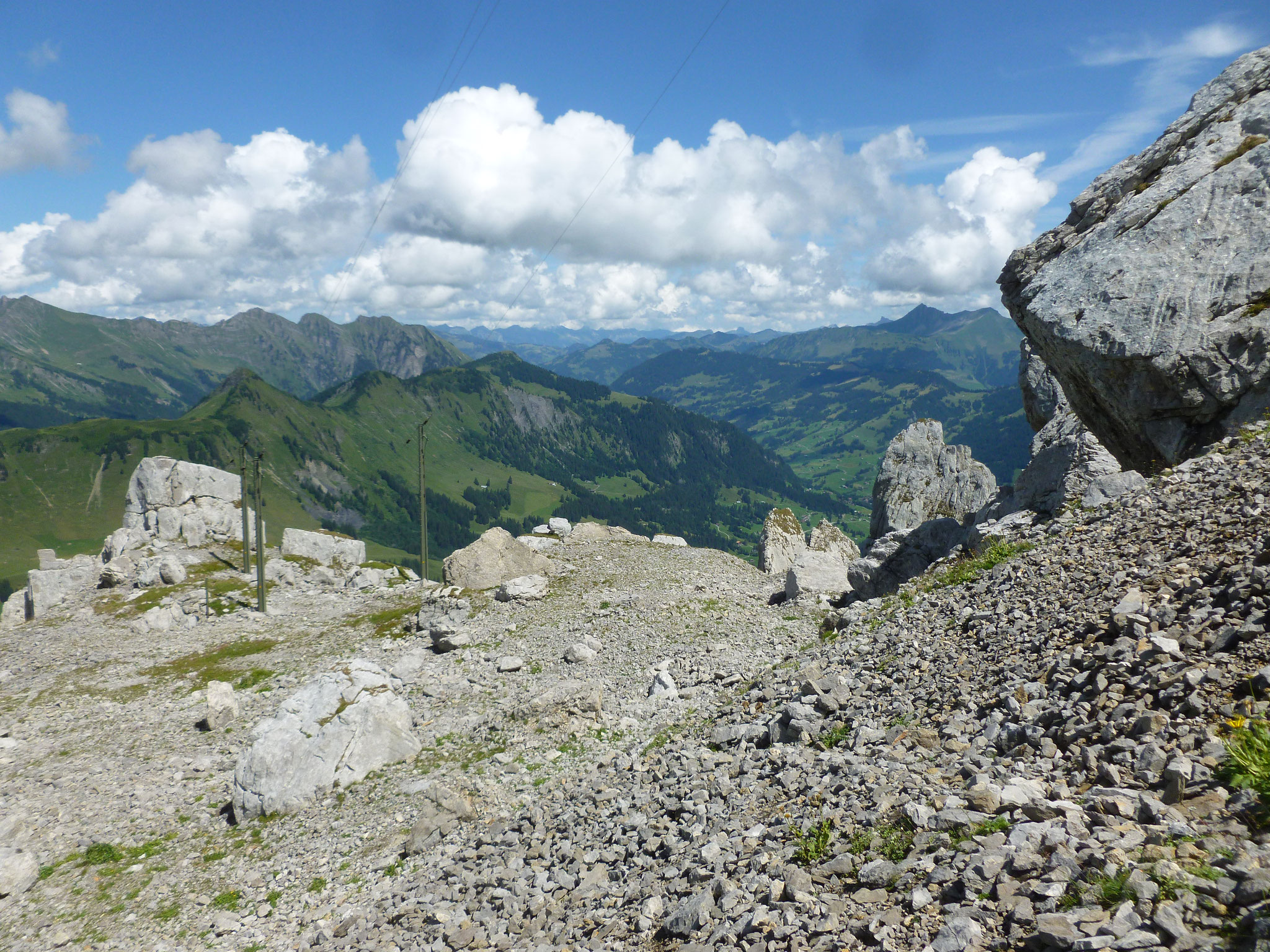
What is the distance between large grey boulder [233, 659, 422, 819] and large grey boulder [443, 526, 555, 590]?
18.0 metres

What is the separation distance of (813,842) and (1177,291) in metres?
21.4

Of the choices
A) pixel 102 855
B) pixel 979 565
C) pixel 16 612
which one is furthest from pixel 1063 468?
pixel 16 612

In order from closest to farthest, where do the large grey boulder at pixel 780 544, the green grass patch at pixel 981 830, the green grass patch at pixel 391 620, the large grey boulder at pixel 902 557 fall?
the green grass patch at pixel 981 830 → the large grey boulder at pixel 902 557 → the green grass patch at pixel 391 620 → the large grey boulder at pixel 780 544

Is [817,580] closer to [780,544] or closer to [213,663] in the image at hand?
[780,544]

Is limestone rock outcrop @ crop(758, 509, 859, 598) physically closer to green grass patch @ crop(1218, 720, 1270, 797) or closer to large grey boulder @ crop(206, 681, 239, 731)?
large grey boulder @ crop(206, 681, 239, 731)

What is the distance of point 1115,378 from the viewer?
840 inches

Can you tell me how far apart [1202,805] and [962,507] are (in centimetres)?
5676

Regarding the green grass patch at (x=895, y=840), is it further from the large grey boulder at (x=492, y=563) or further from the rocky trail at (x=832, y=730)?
the large grey boulder at (x=492, y=563)

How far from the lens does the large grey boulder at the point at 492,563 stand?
43.7 meters

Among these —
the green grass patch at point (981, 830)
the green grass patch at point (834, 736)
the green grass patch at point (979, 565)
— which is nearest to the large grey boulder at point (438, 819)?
the green grass patch at point (834, 736)

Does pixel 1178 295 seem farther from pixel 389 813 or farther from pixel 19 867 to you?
pixel 19 867

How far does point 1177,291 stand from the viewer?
20266 mm

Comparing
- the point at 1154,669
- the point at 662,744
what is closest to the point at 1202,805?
the point at 1154,669

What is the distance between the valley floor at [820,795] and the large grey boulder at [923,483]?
3368cm
